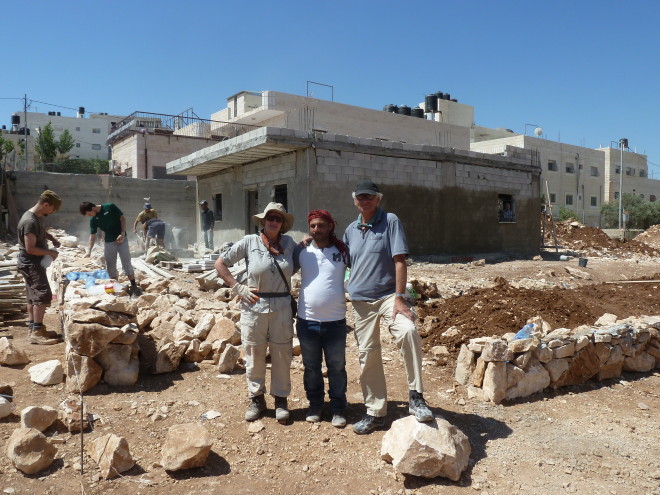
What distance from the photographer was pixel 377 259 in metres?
3.46

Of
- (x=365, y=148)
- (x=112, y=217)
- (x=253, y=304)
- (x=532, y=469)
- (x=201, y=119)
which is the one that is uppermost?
(x=201, y=119)

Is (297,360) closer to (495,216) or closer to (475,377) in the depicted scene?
(475,377)

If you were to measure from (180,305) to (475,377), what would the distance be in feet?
13.8

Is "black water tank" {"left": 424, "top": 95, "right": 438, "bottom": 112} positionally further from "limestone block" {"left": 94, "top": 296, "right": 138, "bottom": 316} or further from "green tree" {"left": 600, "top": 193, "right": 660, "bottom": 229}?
"limestone block" {"left": 94, "top": 296, "right": 138, "bottom": 316}

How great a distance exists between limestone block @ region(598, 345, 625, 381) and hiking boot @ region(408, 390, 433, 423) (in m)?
2.53

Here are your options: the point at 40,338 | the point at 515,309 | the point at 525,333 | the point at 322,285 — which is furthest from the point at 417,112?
the point at 322,285

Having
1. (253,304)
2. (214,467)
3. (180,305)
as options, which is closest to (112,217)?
(180,305)

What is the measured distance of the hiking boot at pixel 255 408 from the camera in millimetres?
3676

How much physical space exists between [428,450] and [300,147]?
10354 millimetres

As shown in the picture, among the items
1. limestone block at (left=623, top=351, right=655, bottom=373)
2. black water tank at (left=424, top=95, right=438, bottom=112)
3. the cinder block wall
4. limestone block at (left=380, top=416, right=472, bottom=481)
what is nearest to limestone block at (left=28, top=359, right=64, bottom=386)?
limestone block at (left=380, top=416, right=472, bottom=481)

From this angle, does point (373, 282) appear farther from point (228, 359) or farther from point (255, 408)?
point (228, 359)

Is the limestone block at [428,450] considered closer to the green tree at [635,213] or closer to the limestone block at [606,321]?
the limestone block at [606,321]

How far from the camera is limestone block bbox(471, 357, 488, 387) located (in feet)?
14.0

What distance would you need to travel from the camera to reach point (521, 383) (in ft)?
13.8
